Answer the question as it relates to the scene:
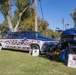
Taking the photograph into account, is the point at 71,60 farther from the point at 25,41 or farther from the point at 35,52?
the point at 25,41

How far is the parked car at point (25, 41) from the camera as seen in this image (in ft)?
52.2

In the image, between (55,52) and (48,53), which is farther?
(48,53)

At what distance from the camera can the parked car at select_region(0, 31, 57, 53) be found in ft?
52.2

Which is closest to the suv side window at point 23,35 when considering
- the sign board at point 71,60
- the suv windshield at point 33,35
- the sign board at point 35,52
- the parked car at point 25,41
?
the parked car at point 25,41

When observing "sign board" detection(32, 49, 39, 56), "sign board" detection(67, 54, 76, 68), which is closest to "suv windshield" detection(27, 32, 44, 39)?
"sign board" detection(32, 49, 39, 56)

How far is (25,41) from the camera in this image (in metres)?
16.9

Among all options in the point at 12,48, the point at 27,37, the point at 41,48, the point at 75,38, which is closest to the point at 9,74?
the point at 75,38

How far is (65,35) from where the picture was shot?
39.2 feet

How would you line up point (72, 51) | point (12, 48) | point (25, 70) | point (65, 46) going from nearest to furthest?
point (25, 70)
point (72, 51)
point (65, 46)
point (12, 48)

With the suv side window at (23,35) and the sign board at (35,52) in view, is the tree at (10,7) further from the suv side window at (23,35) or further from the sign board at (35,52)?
the sign board at (35,52)

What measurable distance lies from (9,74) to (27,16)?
2391 cm

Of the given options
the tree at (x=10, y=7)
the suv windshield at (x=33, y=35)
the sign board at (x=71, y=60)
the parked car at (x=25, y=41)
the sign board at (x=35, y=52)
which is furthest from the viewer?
the tree at (x=10, y=7)

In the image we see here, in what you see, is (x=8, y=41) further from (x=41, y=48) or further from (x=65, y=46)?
(x=65, y=46)

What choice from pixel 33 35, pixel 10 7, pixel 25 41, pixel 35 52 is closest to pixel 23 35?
pixel 25 41
